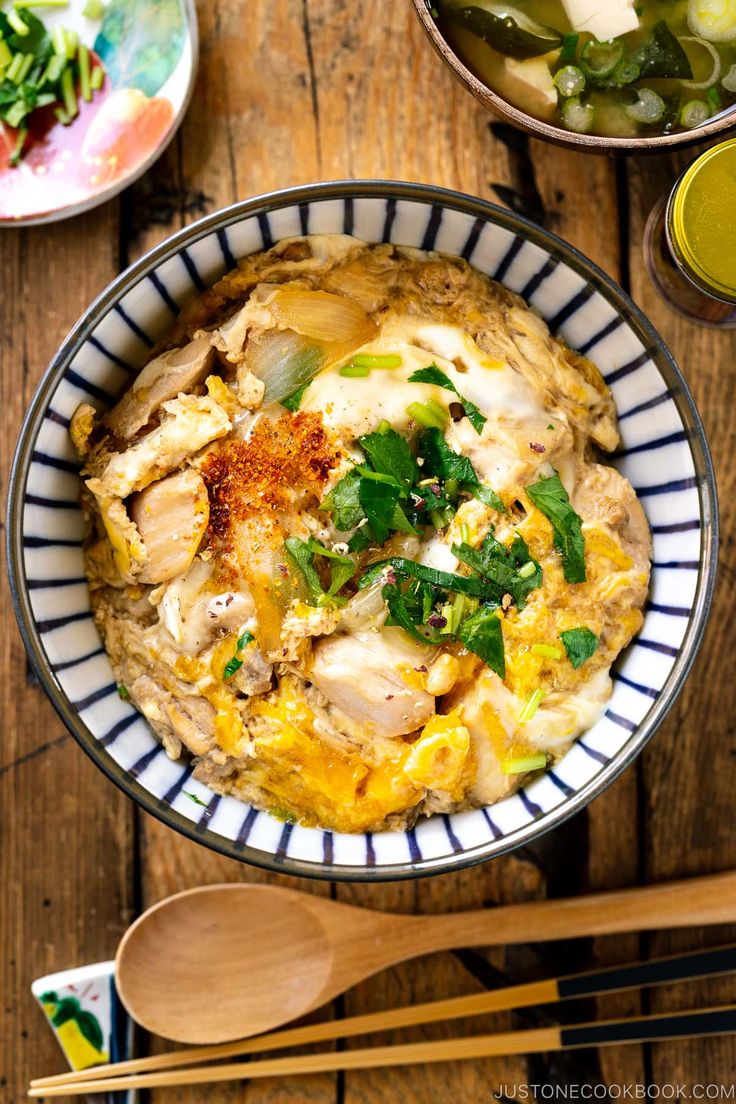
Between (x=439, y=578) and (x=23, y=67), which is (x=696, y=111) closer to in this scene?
(x=439, y=578)

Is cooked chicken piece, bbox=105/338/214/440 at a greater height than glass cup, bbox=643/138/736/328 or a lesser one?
lesser

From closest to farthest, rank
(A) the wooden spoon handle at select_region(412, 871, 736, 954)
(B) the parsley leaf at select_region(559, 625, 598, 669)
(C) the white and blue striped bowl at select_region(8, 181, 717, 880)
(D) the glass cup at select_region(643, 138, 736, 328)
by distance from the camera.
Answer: (C) the white and blue striped bowl at select_region(8, 181, 717, 880)
(B) the parsley leaf at select_region(559, 625, 598, 669)
(D) the glass cup at select_region(643, 138, 736, 328)
(A) the wooden spoon handle at select_region(412, 871, 736, 954)

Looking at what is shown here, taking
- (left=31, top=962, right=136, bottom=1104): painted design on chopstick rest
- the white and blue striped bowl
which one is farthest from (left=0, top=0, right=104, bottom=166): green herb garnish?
(left=31, top=962, right=136, bottom=1104): painted design on chopstick rest

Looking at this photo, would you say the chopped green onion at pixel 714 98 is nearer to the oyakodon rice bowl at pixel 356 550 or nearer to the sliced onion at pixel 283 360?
the oyakodon rice bowl at pixel 356 550

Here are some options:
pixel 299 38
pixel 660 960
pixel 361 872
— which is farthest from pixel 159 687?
pixel 299 38

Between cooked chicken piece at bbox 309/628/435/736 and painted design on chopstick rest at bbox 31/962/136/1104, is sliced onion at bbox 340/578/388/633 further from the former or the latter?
painted design on chopstick rest at bbox 31/962/136/1104

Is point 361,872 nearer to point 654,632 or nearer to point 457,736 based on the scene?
point 457,736

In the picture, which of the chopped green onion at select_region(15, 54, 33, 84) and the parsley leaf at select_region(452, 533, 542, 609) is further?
the chopped green onion at select_region(15, 54, 33, 84)
